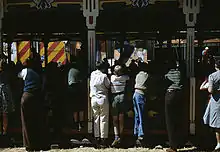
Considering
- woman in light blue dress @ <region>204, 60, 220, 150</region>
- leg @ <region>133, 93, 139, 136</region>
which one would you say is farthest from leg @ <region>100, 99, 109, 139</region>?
woman in light blue dress @ <region>204, 60, 220, 150</region>

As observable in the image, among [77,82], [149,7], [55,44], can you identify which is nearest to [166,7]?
[149,7]

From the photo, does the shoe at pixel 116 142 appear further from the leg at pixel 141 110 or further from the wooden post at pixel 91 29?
the wooden post at pixel 91 29

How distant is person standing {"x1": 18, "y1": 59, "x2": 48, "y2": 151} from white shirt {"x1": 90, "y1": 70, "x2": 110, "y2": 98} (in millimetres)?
1256

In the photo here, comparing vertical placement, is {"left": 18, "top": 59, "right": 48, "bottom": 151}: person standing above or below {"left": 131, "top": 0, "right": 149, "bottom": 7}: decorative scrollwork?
below

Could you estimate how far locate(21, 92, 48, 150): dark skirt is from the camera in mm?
10508

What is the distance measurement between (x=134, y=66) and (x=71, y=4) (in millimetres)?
2517

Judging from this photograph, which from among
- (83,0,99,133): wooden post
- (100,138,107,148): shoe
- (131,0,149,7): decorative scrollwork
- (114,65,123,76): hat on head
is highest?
(131,0,149,7): decorative scrollwork

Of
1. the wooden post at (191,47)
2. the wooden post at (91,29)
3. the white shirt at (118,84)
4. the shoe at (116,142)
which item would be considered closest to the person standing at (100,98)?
the white shirt at (118,84)

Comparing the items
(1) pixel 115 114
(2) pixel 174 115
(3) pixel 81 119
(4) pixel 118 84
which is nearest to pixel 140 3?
(4) pixel 118 84

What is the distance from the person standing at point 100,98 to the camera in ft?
35.4

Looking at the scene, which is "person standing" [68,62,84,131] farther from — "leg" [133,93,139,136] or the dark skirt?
"leg" [133,93,139,136]

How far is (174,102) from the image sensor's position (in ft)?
33.7

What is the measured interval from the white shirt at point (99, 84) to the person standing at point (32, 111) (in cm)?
126

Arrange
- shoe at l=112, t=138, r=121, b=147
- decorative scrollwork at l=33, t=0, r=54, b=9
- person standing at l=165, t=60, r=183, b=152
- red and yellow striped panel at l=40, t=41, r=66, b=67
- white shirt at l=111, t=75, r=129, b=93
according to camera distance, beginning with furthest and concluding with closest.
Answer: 1. red and yellow striped panel at l=40, t=41, r=66, b=67
2. decorative scrollwork at l=33, t=0, r=54, b=9
3. shoe at l=112, t=138, r=121, b=147
4. white shirt at l=111, t=75, r=129, b=93
5. person standing at l=165, t=60, r=183, b=152
